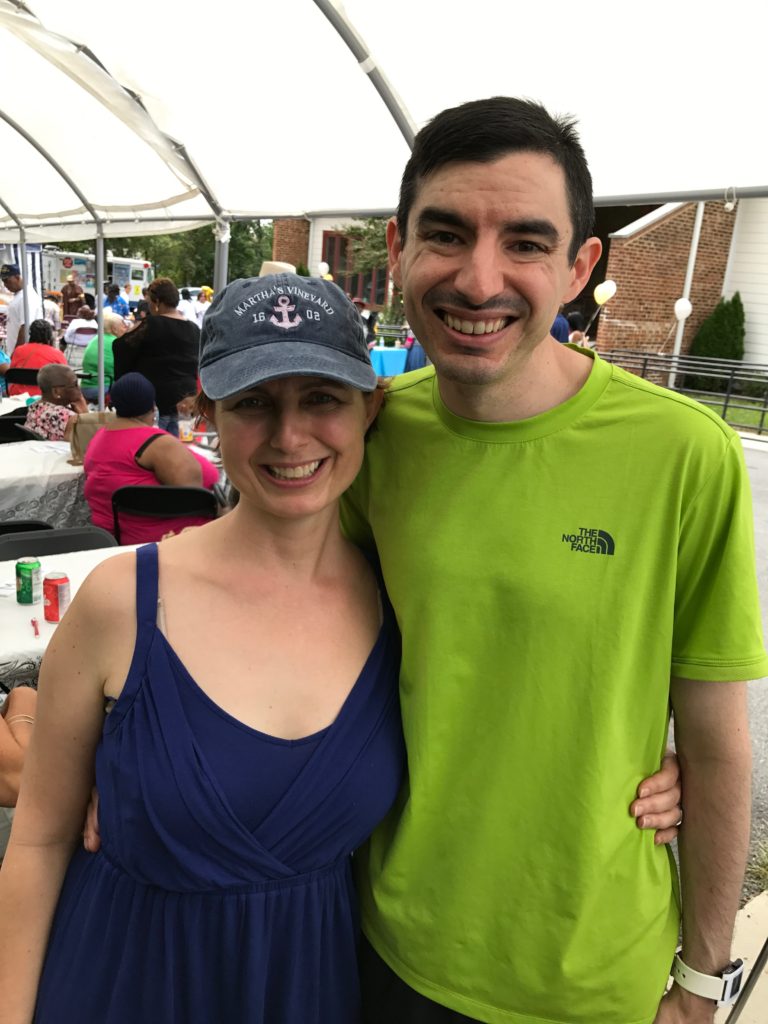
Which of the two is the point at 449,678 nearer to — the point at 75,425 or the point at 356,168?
the point at 356,168

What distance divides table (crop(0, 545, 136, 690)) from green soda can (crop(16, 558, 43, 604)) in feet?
0.10

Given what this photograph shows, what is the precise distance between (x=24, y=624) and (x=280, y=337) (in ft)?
8.00

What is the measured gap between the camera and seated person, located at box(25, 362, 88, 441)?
6723mm

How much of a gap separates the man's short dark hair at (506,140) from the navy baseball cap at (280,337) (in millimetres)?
259

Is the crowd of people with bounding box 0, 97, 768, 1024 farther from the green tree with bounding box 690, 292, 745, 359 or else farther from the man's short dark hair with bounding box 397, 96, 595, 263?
the green tree with bounding box 690, 292, 745, 359

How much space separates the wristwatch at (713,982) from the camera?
4.46 ft

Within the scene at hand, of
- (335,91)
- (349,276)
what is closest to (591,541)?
(335,91)

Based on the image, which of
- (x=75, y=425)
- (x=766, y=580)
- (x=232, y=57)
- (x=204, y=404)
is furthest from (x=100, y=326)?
(x=204, y=404)

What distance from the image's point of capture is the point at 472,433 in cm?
132

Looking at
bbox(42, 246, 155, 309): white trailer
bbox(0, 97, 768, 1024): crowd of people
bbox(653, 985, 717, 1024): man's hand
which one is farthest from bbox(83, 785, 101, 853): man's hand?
bbox(42, 246, 155, 309): white trailer

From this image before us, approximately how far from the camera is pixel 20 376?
9.13m

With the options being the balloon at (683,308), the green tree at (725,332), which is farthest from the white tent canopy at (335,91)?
the green tree at (725,332)

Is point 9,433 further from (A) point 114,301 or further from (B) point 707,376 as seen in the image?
(B) point 707,376

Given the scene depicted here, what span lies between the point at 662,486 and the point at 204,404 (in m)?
0.78
